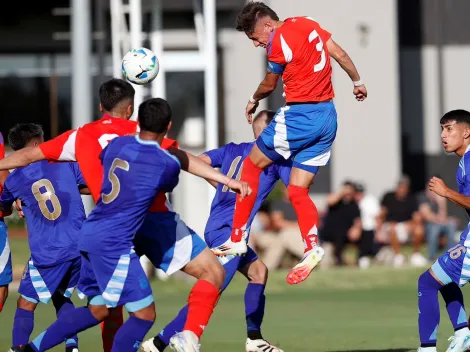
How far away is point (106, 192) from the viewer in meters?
8.34

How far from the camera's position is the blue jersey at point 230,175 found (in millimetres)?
10586

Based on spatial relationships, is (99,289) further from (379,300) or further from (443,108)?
(443,108)

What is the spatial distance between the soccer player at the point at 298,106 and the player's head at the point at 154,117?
1.65 meters

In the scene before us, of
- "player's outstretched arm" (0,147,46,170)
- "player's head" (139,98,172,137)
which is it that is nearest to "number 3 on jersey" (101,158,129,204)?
"player's head" (139,98,172,137)

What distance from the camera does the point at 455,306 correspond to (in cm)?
973

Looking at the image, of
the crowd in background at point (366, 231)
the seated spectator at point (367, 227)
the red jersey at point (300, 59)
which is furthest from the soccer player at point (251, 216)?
the seated spectator at point (367, 227)

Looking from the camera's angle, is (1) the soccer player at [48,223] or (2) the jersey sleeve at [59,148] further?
(1) the soccer player at [48,223]

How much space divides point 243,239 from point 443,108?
20.7 metres

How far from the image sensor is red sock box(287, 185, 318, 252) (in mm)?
9883

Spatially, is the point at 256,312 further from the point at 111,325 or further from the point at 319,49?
the point at 319,49

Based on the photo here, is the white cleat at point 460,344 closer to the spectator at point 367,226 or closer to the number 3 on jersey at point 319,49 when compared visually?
the number 3 on jersey at point 319,49

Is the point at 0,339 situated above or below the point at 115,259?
below

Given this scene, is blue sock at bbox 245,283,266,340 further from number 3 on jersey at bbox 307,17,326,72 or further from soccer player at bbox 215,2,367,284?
number 3 on jersey at bbox 307,17,326,72

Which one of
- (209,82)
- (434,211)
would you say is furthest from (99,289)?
(434,211)
